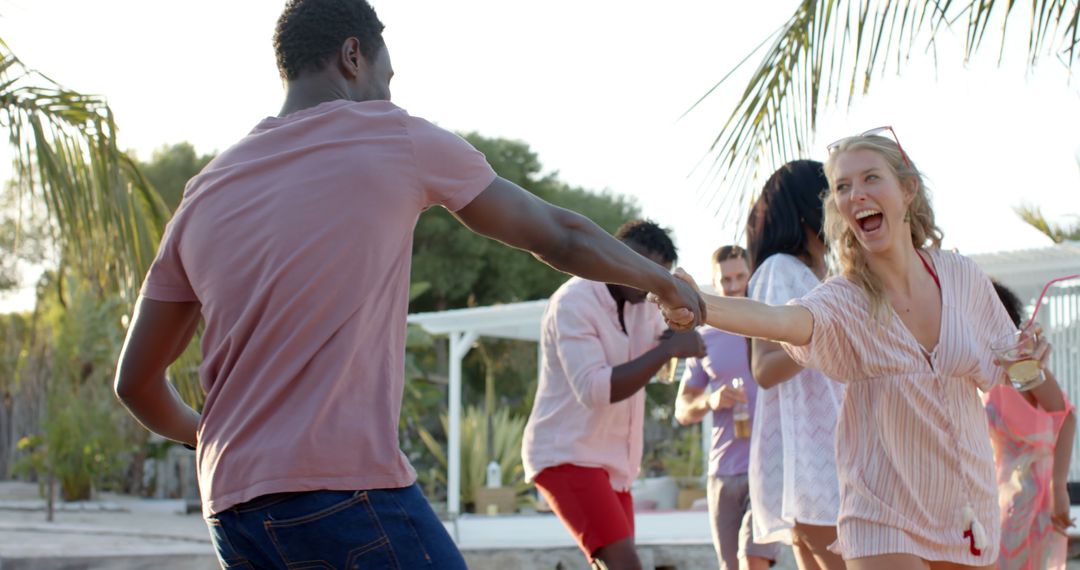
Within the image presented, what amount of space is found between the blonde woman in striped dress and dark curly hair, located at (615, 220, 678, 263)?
6.05ft

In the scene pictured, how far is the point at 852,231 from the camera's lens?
12.1ft

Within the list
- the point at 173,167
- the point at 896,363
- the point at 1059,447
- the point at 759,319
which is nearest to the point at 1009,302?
the point at 1059,447

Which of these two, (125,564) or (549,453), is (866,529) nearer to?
(549,453)

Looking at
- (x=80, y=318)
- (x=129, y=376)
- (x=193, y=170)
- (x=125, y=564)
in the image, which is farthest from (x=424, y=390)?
(x=129, y=376)

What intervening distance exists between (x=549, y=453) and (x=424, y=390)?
18.9m

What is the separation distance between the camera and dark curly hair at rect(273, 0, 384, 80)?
8.89ft

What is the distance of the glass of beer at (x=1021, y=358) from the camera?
3.48m

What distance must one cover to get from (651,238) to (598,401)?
0.77m

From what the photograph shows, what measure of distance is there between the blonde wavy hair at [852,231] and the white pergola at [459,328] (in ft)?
44.2

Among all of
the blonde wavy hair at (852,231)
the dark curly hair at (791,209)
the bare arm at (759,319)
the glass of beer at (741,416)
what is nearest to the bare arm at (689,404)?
the glass of beer at (741,416)

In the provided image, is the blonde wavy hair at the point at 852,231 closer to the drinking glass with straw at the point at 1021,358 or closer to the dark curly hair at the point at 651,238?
the drinking glass with straw at the point at 1021,358

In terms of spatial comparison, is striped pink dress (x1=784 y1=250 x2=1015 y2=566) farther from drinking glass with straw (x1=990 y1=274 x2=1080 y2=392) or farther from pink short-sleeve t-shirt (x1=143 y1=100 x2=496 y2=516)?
pink short-sleeve t-shirt (x1=143 y1=100 x2=496 y2=516)

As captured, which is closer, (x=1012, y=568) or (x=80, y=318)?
(x=1012, y=568)

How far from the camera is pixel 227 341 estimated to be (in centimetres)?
246
